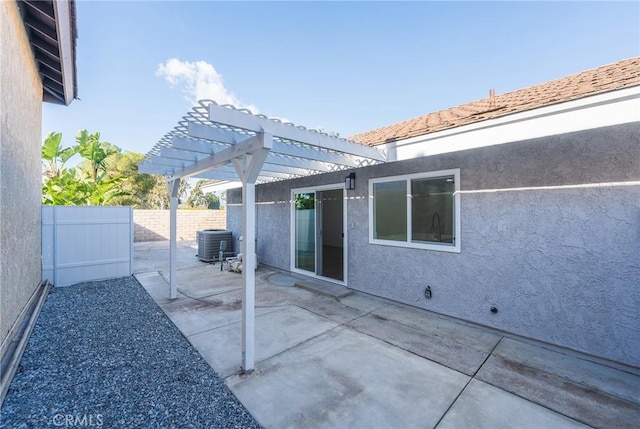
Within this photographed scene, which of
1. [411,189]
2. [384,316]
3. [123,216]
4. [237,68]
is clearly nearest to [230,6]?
[237,68]

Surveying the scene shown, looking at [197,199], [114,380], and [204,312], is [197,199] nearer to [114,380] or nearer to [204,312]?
[204,312]

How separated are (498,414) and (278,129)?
4231 mm

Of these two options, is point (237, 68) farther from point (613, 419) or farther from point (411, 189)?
point (613, 419)

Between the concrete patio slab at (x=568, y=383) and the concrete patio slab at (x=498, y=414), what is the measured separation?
0.15m

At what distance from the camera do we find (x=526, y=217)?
14.6ft

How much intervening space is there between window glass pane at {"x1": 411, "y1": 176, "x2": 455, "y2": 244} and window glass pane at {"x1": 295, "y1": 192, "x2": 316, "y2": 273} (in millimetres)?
3565

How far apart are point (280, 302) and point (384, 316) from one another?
2537 millimetres


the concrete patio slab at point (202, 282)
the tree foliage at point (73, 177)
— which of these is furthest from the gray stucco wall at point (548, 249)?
the tree foliage at point (73, 177)

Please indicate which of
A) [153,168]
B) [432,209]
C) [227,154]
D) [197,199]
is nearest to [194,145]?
[227,154]

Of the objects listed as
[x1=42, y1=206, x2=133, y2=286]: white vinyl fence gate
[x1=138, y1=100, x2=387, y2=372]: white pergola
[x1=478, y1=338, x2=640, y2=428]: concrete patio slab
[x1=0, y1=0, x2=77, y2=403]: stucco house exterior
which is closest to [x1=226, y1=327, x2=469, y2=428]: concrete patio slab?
[x1=138, y1=100, x2=387, y2=372]: white pergola

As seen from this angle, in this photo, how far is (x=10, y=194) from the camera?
13.0ft

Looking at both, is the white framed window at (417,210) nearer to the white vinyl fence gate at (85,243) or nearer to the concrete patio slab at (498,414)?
the concrete patio slab at (498,414)

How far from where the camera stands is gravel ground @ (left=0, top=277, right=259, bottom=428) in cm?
268

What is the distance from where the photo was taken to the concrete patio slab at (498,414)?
8.84 feet
